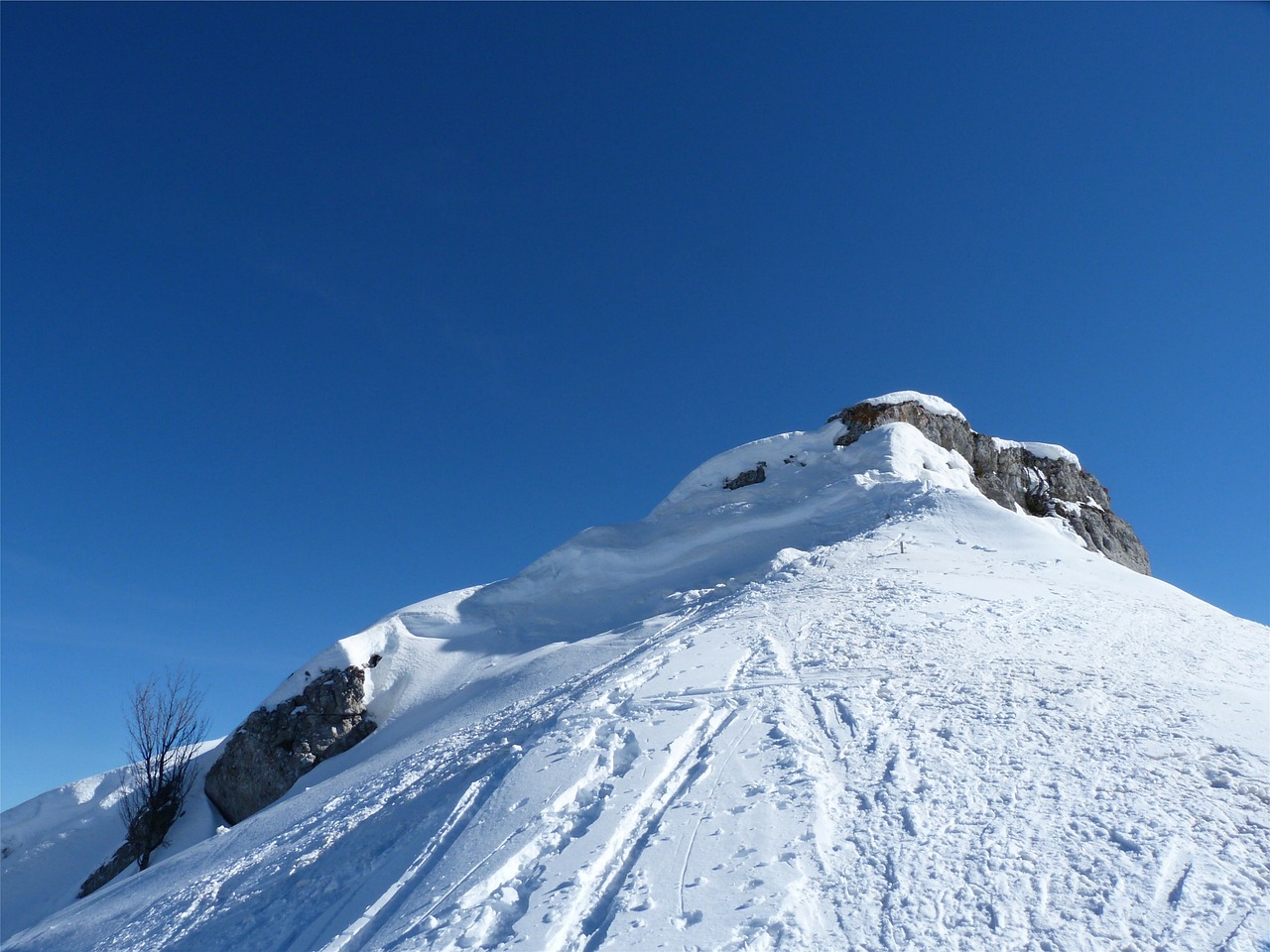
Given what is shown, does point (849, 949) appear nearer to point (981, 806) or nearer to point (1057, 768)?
point (981, 806)

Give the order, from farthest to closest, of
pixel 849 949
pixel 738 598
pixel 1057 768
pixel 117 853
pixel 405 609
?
pixel 405 609
pixel 117 853
pixel 738 598
pixel 1057 768
pixel 849 949

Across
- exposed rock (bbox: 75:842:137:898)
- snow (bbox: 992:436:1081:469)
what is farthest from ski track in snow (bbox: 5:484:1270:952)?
snow (bbox: 992:436:1081:469)

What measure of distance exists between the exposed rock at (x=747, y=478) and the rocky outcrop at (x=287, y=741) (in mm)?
15254

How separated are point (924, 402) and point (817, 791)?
2850 cm

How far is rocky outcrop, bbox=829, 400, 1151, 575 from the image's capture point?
99.0 ft

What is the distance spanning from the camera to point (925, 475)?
24.6 meters

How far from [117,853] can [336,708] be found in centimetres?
692

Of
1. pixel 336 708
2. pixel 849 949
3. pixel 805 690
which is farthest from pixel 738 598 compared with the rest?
pixel 336 708

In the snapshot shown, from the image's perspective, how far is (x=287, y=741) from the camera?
1981 centimetres

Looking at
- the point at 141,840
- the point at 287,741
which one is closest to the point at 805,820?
the point at 287,741

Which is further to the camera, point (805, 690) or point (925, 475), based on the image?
point (925, 475)

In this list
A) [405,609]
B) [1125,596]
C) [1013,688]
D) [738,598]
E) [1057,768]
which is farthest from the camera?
[405,609]

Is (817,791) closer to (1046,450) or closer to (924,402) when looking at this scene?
(924,402)

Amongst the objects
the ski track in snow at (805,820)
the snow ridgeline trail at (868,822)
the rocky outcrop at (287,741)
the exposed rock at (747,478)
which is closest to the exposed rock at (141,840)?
the rocky outcrop at (287,741)
